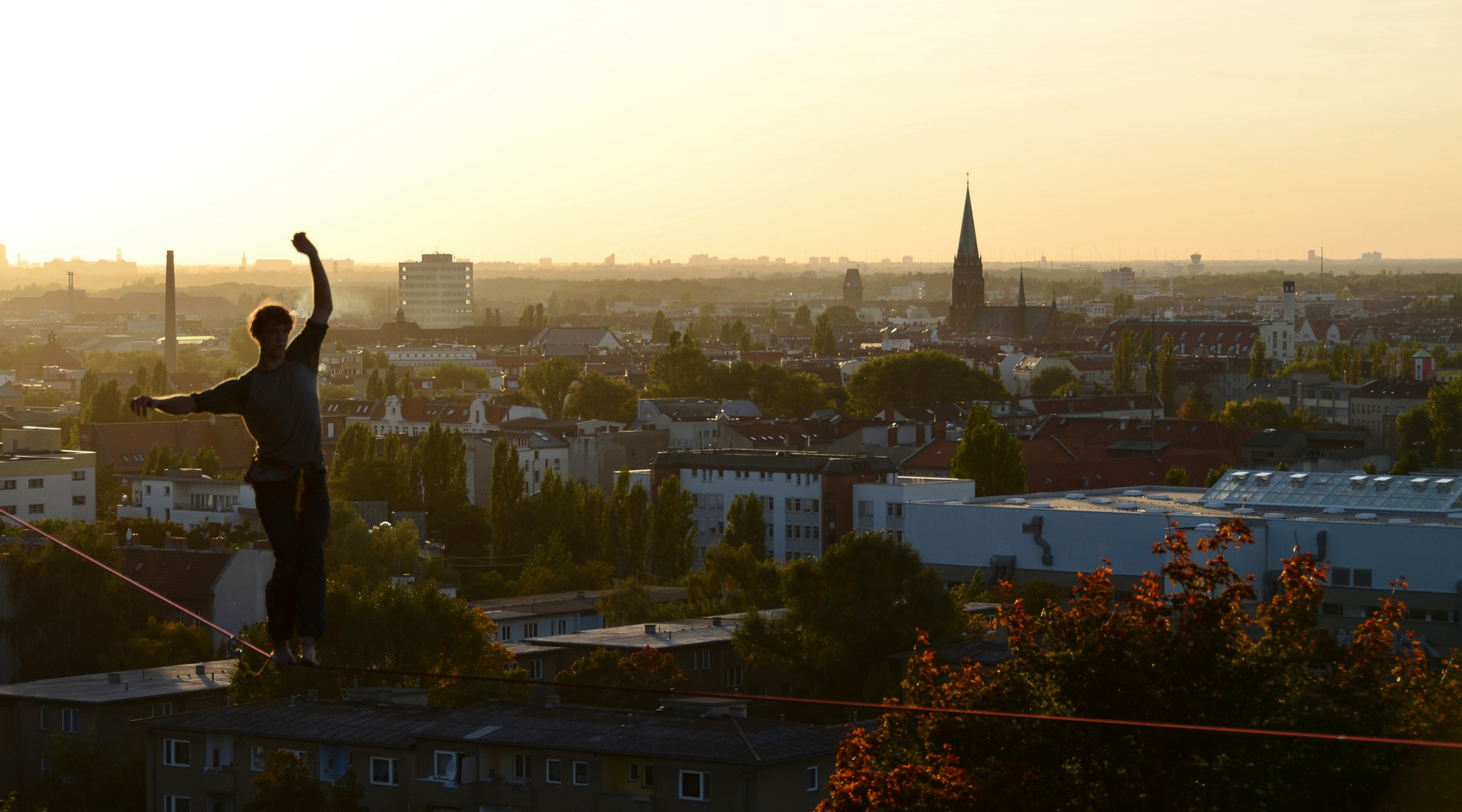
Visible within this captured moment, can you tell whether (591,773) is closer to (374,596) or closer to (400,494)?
(374,596)

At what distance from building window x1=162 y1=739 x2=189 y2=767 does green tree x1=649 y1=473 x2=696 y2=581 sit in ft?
66.5

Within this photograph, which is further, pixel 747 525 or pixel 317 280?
pixel 747 525

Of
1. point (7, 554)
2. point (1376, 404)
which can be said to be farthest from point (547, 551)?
point (1376, 404)

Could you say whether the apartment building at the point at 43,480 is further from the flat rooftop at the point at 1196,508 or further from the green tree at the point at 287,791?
the green tree at the point at 287,791

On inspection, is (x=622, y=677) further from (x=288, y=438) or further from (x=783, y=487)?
(x=783, y=487)

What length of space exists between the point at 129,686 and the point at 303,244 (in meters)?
22.2

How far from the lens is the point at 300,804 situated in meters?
21.6

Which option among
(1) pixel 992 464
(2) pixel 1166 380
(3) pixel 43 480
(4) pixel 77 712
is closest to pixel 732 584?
(1) pixel 992 464

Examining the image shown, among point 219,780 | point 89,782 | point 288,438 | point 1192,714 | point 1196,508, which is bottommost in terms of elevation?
point 89,782

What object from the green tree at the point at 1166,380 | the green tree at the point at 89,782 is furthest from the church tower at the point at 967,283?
the green tree at the point at 89,782

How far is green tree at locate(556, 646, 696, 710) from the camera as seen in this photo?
24.6m

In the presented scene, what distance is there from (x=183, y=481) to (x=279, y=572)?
41.9 meters

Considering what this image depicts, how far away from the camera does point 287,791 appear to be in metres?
21.6

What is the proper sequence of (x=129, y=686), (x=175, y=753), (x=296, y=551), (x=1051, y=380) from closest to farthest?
(x=296, y=551), (x=175, y=753), (x=129, y=686), (x=1051, y=380)
